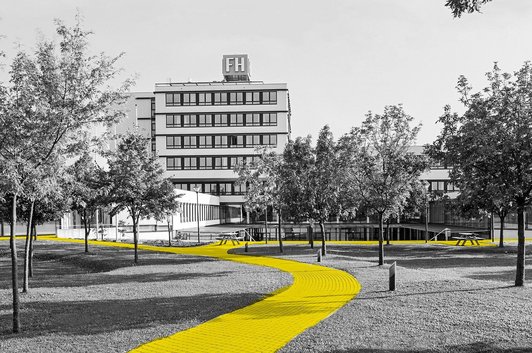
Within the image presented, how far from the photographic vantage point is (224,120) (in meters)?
82.8

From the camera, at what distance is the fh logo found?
91.1 m

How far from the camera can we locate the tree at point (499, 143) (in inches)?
672

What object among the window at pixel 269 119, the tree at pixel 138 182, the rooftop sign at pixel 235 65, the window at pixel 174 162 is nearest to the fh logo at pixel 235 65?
the rooftop sign at pixel 235 65

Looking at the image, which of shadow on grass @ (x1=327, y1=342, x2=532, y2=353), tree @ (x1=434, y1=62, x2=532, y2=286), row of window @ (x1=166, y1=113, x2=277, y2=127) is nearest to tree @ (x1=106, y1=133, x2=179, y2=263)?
tree @ (x1=434, y1=62, x2=532, y2=286)

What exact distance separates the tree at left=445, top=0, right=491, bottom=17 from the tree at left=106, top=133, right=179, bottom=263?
21.0m

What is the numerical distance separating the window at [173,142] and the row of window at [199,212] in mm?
10917

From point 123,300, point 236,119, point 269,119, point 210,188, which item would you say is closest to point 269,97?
point 269,119

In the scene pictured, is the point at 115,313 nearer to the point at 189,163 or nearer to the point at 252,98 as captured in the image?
the point at 189,163

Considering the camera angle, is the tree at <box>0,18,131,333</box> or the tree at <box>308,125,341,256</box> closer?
the tree at <box>0,18,131,333</box>

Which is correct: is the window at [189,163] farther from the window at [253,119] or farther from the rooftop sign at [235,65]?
the rooftop sign at [235,65]

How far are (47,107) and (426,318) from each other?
10.9m

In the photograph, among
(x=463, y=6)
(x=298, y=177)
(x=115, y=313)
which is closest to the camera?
(x=463, y=6)

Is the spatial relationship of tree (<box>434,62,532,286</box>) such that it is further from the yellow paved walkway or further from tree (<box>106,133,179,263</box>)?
tree (<box>106,133,179,263</box>)

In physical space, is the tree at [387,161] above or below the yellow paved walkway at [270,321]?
above
